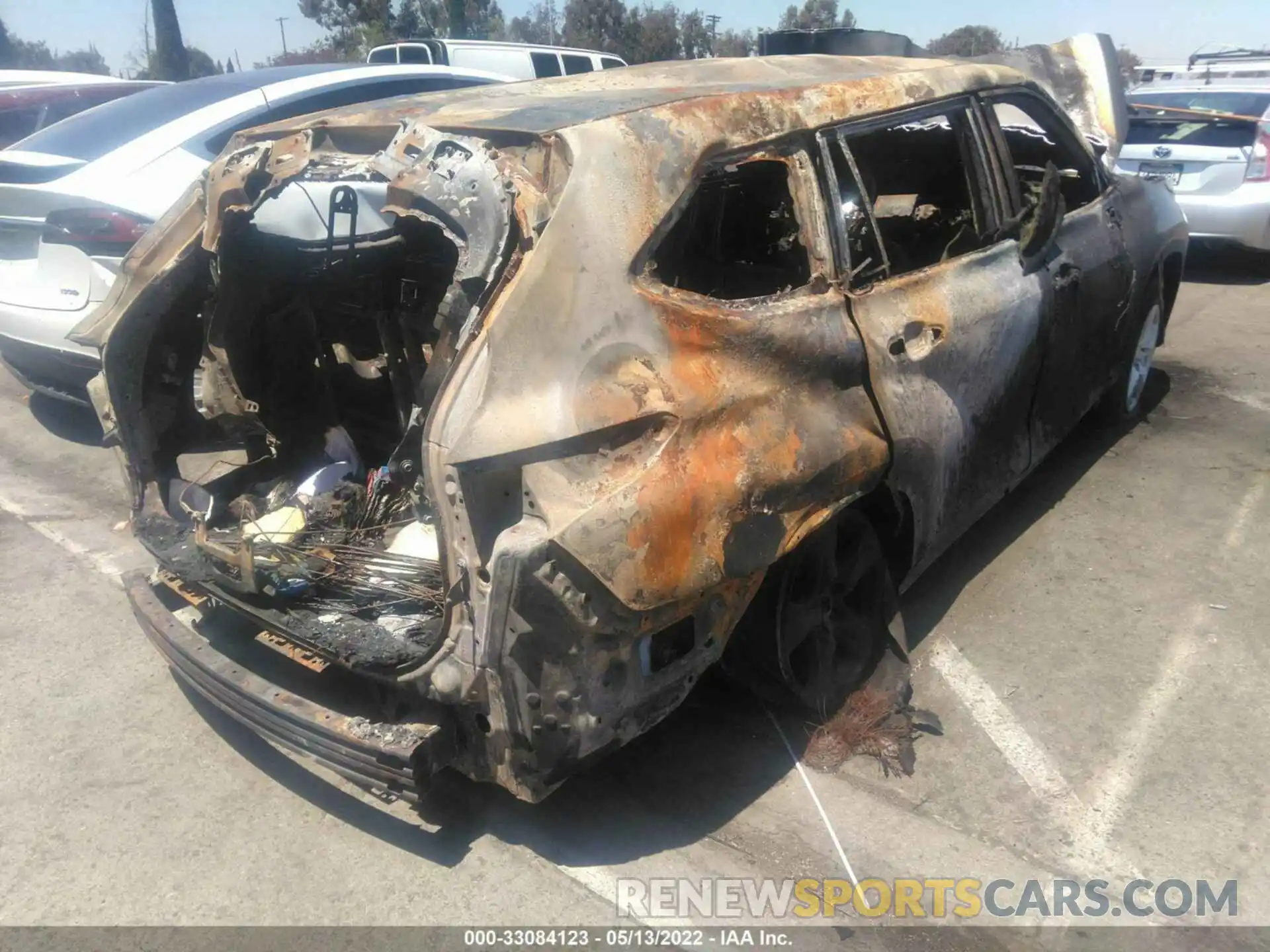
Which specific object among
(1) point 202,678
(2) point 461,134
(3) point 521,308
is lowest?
(1) point 202,678

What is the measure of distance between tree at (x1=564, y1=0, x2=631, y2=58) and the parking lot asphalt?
39.6m

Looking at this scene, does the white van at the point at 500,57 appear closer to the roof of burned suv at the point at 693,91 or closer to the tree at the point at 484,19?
the roof of burned suv at the point at 693,91

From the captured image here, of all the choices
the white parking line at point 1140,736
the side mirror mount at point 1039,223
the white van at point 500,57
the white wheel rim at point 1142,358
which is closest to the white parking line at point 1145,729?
the white parking line at point 1140,736

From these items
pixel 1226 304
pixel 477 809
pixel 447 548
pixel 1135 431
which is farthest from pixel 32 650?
pixel 1226 304

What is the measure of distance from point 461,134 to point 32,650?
2.61m

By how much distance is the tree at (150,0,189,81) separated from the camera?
2695 centimetres

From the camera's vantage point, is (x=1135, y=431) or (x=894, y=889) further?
(x=1135, y=431)

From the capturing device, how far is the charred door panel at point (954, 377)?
2.96 meters

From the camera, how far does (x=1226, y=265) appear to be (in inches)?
379

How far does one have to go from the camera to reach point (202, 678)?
2.87 metres

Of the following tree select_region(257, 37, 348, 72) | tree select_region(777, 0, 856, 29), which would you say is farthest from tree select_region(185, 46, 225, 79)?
tree select_region(777, 0, 856, 29)

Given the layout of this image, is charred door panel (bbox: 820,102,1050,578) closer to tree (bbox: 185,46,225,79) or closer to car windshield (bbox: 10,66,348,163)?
car windshield (bbox: 10,66,348,163)

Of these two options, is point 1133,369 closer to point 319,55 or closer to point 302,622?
point 302,622

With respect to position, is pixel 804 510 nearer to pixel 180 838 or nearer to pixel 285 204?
pixel 180 838
